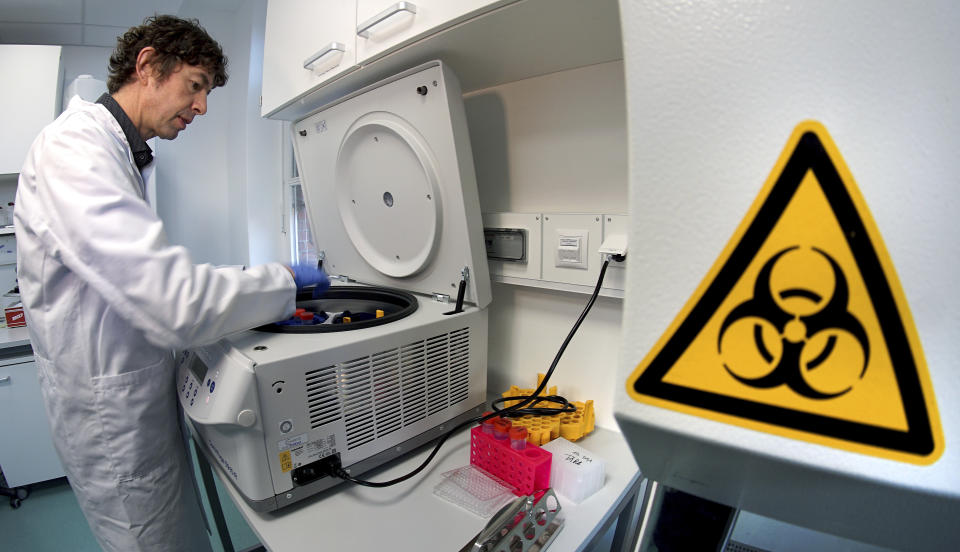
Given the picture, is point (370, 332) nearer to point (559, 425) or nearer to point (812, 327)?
point (559, 425)

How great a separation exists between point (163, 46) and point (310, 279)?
61cm

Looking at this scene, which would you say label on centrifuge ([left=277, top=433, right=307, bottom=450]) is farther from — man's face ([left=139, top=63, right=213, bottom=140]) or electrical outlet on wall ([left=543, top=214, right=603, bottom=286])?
man's face ([left=139, top=63, right=213, bottom=140])

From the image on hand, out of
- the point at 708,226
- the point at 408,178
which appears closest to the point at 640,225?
the point at 708,226

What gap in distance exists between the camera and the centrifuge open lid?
889 millimetres

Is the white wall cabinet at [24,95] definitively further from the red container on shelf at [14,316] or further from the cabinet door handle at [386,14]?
the cabinet door handle at [386,14]

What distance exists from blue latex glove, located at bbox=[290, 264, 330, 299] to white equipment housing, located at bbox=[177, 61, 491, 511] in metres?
0.03

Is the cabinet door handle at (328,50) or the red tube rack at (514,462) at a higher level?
the cabinet door handle at (328,50)

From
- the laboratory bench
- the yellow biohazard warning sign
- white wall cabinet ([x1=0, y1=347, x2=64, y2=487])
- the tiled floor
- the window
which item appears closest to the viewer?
the yellow biohazard warning sign

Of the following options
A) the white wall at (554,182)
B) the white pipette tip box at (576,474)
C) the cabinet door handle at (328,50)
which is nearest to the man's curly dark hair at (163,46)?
the cabinet door handle at (328,50)

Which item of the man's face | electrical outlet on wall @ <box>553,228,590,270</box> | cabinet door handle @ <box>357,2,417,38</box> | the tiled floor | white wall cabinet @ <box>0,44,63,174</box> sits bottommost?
the tiled floor

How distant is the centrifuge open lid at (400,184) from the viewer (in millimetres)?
889

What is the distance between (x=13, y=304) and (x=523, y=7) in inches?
116

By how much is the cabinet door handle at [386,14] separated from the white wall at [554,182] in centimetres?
39

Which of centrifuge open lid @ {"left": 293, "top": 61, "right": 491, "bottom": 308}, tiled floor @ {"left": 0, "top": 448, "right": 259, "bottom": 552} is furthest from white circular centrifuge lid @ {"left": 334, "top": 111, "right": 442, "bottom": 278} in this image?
tiled floor @ {"left": 0, "top": 448, "right": 259, "bottom": 552}
